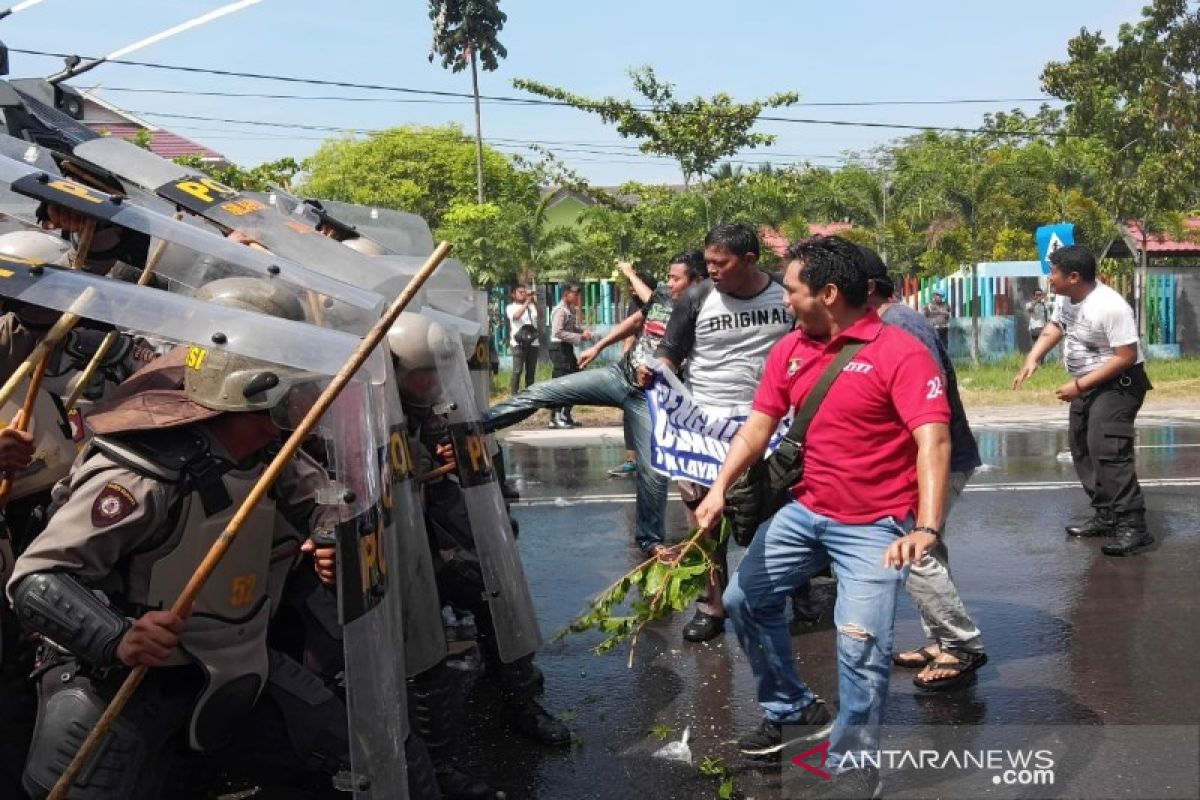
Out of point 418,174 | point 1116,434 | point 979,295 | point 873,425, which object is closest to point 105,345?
point 873,425

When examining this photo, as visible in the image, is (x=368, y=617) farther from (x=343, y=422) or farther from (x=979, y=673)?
(x=979, y=673)

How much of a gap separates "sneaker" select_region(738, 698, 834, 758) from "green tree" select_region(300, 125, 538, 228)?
4315 centimetres

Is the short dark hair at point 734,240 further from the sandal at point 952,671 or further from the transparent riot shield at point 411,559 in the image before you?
the transparent riot shield at point 411,559

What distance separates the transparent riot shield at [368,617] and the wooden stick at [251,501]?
0.15 meters

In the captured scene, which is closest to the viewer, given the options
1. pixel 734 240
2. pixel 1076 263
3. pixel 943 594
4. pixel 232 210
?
pixel 232 210

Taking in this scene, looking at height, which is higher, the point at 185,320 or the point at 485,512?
the point at 185,320

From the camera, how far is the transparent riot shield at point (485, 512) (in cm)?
→ 422

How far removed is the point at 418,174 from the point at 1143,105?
2870 centimetres

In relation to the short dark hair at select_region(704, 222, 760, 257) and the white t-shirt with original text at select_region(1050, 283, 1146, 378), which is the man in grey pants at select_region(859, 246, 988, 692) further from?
the white t-shirt with original text at select_region(1050, 283, 1146, 378)

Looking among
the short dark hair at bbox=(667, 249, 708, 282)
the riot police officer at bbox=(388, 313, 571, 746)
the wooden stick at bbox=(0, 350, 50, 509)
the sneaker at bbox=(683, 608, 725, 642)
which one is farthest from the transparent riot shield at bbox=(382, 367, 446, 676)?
the short dark hair at bbox=(667, 249, 708, 282)

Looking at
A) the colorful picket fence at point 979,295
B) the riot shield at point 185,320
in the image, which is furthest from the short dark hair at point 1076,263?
the colorful picket fence at point 979,295

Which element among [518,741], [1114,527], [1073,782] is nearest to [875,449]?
[1073,782]

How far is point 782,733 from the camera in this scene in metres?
4.41

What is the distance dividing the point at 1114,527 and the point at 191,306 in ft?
21.1
